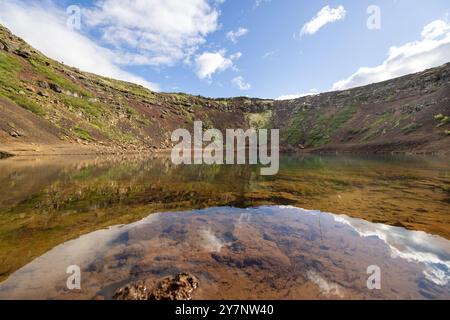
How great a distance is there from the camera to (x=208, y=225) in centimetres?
912

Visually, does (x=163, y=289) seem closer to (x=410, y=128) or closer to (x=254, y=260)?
(x=254, y=260)

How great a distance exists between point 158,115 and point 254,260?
308ft

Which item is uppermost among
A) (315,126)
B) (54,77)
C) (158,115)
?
(54,77)

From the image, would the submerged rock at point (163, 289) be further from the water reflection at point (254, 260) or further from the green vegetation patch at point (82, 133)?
the green vegetation patch at point (82, 133)

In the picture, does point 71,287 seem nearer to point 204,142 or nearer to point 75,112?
point 75,112

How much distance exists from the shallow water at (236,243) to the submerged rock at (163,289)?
0.78ft

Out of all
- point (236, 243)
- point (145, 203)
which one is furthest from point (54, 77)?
point (236, 243)

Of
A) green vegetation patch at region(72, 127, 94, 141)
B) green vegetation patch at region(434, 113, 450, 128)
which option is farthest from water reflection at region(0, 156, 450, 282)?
green vegetation patch at region(434, 113, 450, 128)

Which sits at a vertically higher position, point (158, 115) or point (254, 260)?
point (158, 115)

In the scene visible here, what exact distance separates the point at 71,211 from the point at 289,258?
28.2 feet

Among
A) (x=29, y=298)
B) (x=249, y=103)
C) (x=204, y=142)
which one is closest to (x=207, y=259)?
(x=29, y=298)

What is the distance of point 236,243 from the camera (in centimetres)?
744

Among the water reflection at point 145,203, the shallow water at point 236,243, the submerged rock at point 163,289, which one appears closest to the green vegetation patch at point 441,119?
the water reflection at point 145,203

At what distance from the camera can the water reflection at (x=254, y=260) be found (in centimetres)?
489
